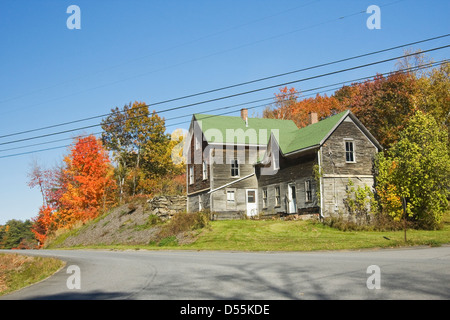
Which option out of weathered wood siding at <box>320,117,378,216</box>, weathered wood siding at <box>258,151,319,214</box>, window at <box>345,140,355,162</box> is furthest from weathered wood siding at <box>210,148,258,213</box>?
window at <box>345,140,355,162</box>

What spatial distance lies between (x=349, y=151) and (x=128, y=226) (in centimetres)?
1964

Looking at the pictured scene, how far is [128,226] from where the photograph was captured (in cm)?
3834

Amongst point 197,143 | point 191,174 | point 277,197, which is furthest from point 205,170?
point 277,197

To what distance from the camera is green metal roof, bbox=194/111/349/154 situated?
35.6 meters

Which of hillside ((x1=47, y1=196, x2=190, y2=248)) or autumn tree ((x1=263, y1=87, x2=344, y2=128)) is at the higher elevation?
autumn tree ((x1=263, y1=87, x2=344, y2=128))

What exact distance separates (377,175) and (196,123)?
17000 mm

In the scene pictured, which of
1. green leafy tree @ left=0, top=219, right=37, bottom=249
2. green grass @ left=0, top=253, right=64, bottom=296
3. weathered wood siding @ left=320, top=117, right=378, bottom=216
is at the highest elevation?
weathered wood siding @ left=320, top=117, right=378, bottom=216

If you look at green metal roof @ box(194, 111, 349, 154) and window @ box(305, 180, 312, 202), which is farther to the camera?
green metal roof @ box(194, 111, 349, 154)

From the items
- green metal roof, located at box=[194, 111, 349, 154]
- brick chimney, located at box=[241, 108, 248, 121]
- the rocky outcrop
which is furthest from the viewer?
brick chimney, located at box=[241, 108, 248, 121]

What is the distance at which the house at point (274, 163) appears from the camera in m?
33.7

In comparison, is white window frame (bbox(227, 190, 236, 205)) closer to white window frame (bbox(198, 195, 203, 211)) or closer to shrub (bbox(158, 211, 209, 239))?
white window frame (bbox(198, 195, 203, 211))

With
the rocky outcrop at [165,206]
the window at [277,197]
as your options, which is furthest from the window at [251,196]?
the rocky outcrop at [165,206]

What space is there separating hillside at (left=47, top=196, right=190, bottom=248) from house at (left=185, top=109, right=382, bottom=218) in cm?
410
